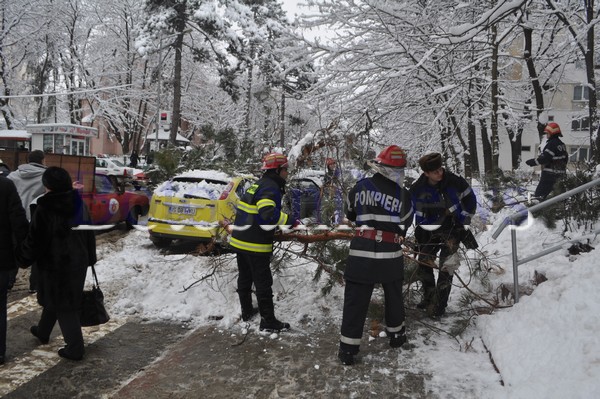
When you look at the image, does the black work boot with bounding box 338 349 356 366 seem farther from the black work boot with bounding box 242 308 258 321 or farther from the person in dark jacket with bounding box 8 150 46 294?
the person in dark jacket with bounding box 8 150 46 294

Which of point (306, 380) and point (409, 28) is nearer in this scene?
point (306, 380)

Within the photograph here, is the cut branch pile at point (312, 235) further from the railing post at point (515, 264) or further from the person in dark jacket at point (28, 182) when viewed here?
the person in dark jacket at point (28, 182)

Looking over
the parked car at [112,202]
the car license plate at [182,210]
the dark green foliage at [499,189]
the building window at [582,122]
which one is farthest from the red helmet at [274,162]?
the building window at [582,122]

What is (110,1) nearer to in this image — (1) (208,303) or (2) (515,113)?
(2) (515,113)

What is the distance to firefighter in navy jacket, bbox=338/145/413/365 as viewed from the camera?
3.96 meters

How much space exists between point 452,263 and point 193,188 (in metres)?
5.14

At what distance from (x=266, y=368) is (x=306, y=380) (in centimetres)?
40

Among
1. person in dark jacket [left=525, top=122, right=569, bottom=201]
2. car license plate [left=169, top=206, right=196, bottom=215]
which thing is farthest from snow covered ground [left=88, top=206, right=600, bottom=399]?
car license plate [left=169, top=206, right=196, bottom=215]

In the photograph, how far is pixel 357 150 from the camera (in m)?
5.96

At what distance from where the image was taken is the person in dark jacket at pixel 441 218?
4660 mm

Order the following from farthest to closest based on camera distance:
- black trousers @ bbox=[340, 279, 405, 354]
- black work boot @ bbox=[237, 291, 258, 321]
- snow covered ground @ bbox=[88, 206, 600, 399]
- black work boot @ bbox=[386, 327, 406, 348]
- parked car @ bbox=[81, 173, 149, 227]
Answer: parked car @ bbox=[81, 173, 149, 227] → black work boot @ bbox=[237, 291, 258, 321] → black work boot @ bbox=[386, 327, 406, 348] → black trousers @ bbox=[340, 279, 405, 354] → snow covered ground @ bbox=[88, 206, 600, 399]

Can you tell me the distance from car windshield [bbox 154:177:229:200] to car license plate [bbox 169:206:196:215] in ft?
0.70

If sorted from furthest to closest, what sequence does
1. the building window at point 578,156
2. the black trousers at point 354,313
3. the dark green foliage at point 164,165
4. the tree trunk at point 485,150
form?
the tree trunk at point 485,150, the dark green foliage at point 164,165, the building window at point 578,156, the black trousers at point 354,313

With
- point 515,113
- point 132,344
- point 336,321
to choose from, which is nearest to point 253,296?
Answer: point 336,321
